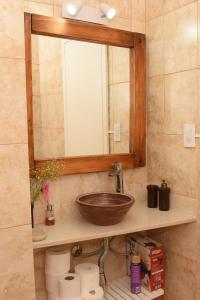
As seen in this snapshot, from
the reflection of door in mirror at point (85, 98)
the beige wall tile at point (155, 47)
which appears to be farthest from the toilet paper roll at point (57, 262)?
the beige wall tile at point (155, 47)

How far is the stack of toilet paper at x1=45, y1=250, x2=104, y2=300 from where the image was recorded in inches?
61.8

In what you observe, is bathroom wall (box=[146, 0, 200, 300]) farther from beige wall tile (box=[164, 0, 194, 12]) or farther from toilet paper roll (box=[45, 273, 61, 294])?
toilet paper roll (box=[45, 273, 61, 294])

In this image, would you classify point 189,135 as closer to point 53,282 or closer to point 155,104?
point 155,104

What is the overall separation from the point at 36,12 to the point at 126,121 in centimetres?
84

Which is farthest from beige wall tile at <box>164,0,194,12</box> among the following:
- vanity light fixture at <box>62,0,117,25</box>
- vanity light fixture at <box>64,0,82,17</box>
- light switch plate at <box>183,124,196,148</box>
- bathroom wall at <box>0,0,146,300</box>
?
bathroom wall at <box>0,0,146,300</box>

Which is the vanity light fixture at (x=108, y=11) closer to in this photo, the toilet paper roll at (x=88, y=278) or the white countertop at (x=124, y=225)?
the white countertop at (x=124, y=225)

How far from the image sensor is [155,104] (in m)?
2.03

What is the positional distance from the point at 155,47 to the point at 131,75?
0.24 meters

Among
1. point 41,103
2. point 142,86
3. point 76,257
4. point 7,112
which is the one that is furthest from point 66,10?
point 76,257

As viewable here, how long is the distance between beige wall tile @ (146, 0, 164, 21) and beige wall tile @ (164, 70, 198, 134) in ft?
1.37

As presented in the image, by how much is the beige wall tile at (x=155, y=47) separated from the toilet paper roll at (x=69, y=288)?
1327mm

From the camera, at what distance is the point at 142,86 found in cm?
203

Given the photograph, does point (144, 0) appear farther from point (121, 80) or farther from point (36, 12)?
point (36, 12)

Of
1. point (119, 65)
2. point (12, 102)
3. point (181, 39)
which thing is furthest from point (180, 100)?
point (12, 102)
